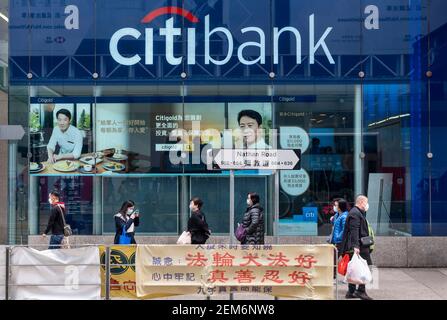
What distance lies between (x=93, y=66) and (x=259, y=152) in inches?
260

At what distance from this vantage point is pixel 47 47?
14.7 metres

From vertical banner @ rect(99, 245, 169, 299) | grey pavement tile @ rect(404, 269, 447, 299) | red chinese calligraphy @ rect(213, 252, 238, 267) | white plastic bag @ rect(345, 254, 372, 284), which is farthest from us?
grey pavement tile @ rect(404, 269, 447, 299)

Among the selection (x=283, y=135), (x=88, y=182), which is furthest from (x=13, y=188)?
(x=283, y=135)

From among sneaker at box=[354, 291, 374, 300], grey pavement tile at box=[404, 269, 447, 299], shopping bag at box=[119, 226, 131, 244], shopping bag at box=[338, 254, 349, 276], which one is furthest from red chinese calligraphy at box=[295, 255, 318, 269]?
shopping bag at box=[119, 226, 131, 244]

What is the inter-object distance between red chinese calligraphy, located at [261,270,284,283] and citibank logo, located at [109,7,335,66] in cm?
665

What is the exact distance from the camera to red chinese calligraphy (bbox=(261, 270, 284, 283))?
29.8 feet

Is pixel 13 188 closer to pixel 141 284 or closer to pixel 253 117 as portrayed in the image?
pixel 253 117

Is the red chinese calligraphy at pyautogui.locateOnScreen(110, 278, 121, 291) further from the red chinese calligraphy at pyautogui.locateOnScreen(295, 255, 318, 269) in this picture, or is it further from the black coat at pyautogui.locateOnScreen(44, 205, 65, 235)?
the black coat at pyautogui.locateOnScreen(44, 205, 65, 235)

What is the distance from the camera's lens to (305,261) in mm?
9117

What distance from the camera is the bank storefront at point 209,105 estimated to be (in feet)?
47.0

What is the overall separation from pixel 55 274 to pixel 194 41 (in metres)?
7.20

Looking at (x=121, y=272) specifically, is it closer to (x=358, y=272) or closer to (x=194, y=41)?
(x=358, y=272)

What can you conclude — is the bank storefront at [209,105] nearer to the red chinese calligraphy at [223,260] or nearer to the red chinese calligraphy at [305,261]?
the red chinese calligraphy at [305,261]

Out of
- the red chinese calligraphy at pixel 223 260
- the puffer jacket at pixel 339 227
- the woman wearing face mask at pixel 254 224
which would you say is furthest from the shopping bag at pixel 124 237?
the puffer jacket at pixel 339 227
